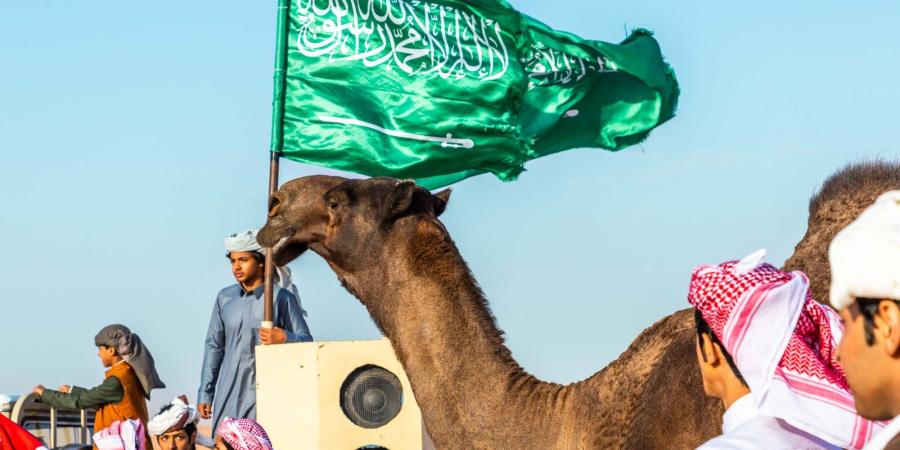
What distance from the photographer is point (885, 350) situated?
2.06 metres

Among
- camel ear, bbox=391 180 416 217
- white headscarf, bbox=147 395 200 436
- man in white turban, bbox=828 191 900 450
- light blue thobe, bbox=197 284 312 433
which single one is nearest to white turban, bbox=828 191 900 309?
man in white turban, bbox=828 191 900 450

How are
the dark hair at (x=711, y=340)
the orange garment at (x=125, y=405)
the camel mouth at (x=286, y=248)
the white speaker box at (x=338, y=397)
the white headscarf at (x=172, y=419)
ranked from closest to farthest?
the dark hair at (x=711, y=340) < the camel mouth at (x=286, y=248) < the white speaker box at (x=338, y=397) < the white headscarf at (x=172, y=419) < the orange garment at (x=125, y=405)

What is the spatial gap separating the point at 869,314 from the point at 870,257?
0.08 m

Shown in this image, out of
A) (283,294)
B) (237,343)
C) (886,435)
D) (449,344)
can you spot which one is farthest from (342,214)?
(886,435)

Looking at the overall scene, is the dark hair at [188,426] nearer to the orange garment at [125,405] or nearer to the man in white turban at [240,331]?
the man in white turban at [240,331]

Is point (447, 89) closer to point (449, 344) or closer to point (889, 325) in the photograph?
point (449, 344)

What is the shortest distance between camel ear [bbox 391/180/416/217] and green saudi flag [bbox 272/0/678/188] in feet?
8.74

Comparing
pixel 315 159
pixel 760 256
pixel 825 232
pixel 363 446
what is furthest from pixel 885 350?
pixel 315 159

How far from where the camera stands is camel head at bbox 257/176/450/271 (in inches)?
272

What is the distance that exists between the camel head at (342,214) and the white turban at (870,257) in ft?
15.6

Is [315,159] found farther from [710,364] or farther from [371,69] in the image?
[710,364]

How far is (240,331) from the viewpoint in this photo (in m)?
8.94

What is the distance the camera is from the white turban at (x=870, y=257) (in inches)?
81.5

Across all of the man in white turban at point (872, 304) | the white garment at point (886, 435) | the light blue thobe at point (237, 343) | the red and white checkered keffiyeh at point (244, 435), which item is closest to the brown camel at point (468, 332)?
the red and white checkered keffiyeh at point (244, 435)
